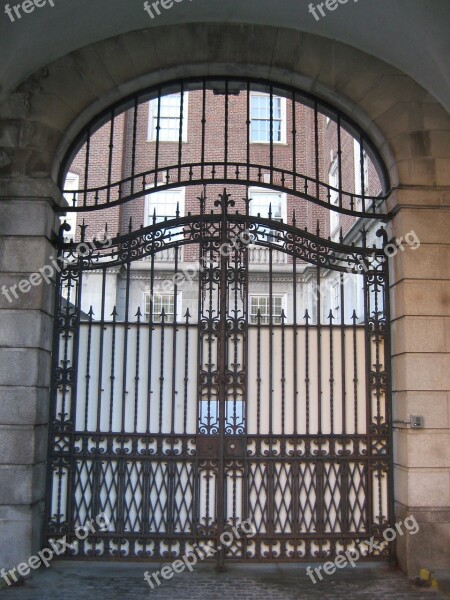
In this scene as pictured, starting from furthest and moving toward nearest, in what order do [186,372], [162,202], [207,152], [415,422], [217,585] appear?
1. [207,152]
2. [162,202]
3. [186,372]
4. [415,422]
5. [217,585]

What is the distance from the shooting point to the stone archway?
6.52 m

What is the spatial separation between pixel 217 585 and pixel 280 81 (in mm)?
6023

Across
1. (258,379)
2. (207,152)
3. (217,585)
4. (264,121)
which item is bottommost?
(217,585)

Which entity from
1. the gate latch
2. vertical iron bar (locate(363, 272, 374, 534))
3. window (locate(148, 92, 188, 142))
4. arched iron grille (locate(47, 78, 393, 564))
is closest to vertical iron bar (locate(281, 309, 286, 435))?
arched iron grille (locate(47, 78, 393, 564))

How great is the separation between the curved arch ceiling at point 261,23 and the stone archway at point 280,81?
0.39m

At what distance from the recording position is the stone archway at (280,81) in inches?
257

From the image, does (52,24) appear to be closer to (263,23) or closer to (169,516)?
(263,23)

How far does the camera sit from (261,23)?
6.98m

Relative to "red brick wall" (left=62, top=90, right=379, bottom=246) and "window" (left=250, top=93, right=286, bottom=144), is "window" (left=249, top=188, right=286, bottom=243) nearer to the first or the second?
"red brick wall" (left=62, top=90, right=379, bottom=246)

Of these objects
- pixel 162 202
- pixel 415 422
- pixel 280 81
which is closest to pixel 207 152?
pixel 162 202

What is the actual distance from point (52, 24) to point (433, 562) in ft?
23.3

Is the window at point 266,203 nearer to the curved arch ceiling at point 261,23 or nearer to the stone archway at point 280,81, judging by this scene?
the stone archway at point 280,81

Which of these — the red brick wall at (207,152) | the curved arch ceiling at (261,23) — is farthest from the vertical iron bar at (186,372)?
the red brick wall at (207,152)

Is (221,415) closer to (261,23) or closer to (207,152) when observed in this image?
(261,23)
